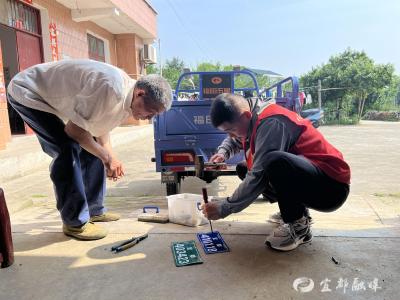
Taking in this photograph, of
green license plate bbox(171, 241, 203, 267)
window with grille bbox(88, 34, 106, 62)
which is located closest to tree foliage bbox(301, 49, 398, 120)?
window with grille bbox(88, 34, 106, 62)

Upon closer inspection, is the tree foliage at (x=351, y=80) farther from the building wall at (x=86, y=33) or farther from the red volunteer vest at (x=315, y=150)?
the red volunteer vest at (x=315, y=150)

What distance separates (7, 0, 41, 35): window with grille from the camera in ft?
26.4

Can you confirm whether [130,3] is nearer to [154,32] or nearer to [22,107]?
[154,32]

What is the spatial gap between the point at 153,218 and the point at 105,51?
12652mm

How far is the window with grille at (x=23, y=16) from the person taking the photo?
805cm

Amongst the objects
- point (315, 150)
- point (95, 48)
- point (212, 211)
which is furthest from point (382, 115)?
point (212, 211)

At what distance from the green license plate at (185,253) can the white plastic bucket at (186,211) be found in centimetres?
A: 37

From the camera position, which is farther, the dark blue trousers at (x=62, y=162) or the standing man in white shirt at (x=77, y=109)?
the dark blue trousers at (x=62, y=162)

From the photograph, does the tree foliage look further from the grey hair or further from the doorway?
the grey hair

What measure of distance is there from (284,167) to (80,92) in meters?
1.27

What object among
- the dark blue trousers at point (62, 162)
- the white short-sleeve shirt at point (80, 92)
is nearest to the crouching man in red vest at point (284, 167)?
the white short-sleeve shirt at point (80, 92)

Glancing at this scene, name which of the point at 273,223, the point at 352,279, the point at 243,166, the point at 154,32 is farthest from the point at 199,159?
the point at 154,32

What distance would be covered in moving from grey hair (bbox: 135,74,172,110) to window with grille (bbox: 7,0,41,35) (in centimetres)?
724

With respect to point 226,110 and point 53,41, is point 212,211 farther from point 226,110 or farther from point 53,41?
point 53,41
